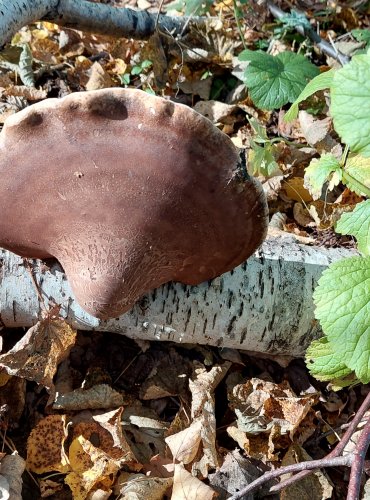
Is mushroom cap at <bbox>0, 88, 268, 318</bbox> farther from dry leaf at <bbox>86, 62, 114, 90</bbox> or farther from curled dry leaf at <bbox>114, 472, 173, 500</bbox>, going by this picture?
dry leaf at <bbox>86, 62, 114, 90</bbox>

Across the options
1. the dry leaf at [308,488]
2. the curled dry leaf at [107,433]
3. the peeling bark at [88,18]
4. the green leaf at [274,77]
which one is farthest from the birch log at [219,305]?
the peeling bark at [88,18]

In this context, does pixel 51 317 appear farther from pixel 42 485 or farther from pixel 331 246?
pixel 331 246

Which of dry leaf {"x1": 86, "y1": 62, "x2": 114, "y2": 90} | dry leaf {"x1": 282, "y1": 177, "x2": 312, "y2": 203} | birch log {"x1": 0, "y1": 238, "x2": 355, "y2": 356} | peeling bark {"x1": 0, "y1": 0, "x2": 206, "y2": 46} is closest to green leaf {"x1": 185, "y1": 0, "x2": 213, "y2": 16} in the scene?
peeling bark {"x1": 0, "y1": 0, "x2": 206, "y2": 46}

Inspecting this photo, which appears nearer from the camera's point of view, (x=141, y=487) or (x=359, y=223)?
(x=359, y=223)

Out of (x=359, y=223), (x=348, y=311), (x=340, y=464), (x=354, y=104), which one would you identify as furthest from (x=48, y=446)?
(x=354, y=104)

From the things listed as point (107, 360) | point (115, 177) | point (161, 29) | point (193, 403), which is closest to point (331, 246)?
point (193, 403)

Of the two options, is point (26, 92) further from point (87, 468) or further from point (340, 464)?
point (340, 464)

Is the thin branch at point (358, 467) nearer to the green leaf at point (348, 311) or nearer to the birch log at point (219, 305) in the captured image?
the green leaf at point (348, 311)
